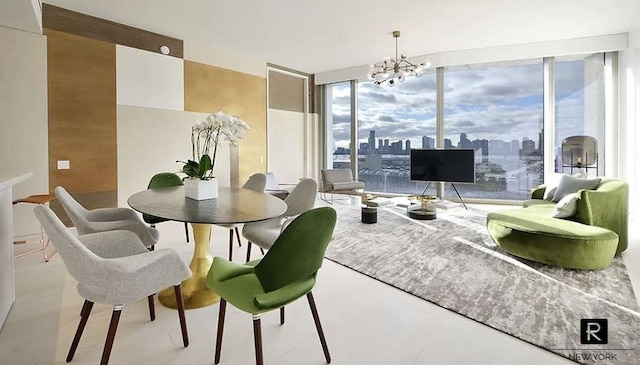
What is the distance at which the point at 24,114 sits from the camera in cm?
433

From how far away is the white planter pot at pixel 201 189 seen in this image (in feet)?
8.48

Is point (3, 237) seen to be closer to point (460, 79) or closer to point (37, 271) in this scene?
point (37, 271)

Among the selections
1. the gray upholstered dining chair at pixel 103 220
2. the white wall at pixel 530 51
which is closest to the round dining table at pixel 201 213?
the gray upholstered dining chair at pixel 103 220

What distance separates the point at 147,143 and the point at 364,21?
12.8 ft

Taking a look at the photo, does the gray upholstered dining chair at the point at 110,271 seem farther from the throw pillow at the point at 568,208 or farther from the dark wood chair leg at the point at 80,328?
the throw pillow at the point at 568,208

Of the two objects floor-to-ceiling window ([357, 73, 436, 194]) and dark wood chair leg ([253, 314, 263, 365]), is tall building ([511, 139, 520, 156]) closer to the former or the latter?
floor-to-ceiling window ([357, 73, 436, 194])

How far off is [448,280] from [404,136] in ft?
17.7

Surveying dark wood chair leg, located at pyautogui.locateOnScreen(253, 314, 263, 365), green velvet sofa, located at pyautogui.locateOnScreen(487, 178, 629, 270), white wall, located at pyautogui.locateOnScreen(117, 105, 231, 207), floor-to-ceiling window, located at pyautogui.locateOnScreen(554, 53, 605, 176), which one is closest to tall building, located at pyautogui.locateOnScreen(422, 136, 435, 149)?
floor-to-ceiling window, located at pyautogui.locateOnScreen(554, 53, 605, 176)

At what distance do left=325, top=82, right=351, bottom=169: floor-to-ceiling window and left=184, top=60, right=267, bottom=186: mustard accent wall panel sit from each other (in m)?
2.03

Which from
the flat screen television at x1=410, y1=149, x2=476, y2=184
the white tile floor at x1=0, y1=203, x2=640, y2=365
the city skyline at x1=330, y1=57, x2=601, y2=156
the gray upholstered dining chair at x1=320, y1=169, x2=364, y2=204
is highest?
the city skyline at x1=330, y1=57, x2=601, y2=156

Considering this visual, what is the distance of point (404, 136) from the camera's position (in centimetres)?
795

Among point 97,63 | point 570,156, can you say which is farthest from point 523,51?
point 97,63

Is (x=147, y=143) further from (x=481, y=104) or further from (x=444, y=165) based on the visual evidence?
(x=481, y=104)

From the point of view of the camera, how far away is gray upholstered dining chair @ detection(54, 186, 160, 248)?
96.8 inches
